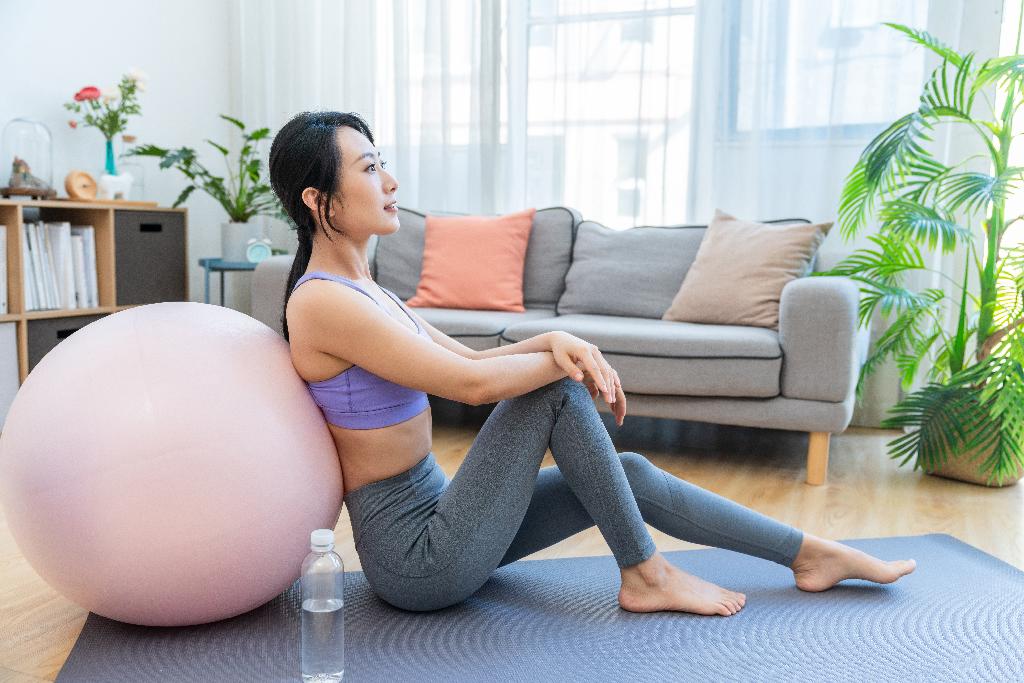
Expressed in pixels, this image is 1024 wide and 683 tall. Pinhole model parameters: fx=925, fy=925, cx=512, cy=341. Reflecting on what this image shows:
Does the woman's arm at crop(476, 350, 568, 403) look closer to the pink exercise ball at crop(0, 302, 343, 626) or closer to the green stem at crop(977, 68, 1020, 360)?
the pink exercise ball at crop(0, 302, 343, 626)

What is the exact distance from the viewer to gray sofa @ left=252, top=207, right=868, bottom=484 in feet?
9.21

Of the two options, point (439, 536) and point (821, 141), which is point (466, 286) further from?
point (439, 536)

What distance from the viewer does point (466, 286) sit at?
3650mm

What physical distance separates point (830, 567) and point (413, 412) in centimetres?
90

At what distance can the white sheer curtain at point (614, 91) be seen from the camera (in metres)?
3.62

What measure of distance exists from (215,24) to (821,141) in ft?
9.76

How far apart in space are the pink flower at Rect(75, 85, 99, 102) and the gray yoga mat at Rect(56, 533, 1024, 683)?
259 centimetres

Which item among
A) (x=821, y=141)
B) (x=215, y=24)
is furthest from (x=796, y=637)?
(x=215, y=24)

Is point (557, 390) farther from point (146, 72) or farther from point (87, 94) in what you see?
point (146, 72)

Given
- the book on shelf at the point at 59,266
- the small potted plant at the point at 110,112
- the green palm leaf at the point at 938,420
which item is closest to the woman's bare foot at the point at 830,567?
the green palm leaf at the point at 938,420

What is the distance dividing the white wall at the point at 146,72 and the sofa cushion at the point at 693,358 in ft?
7.48

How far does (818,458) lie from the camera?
2844 millimetres

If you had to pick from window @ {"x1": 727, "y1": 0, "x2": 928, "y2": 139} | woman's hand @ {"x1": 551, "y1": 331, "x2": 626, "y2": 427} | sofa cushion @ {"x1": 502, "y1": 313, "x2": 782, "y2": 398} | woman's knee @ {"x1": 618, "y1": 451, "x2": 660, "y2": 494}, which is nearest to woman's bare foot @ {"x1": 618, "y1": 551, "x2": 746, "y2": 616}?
woman's knee @ {"x1": 618, "y1": 451, "x2": 660, "y2": 494}

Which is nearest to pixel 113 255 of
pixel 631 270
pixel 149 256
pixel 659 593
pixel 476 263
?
pixel 149 256
